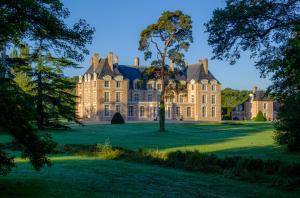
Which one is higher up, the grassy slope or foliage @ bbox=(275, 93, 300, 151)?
foliage @ bbox=(275, 93, 300, 151)

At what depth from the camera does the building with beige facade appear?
86.9 meters

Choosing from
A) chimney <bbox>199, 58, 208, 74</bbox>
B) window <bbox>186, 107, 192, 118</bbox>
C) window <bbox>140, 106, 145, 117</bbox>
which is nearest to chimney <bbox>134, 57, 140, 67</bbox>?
window <bbox>140, 106, 145, 117</bbox>

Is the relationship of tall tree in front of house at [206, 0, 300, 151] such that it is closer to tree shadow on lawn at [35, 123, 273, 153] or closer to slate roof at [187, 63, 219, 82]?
tree shadow on lawn at [35, 123, 273, 153]

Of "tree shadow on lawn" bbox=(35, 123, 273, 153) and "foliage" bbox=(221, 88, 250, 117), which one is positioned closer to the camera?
"tree shadow on lawn" bbox=(35, 123, 273, 153)

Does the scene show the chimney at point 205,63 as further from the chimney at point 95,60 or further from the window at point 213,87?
the chimney at point 95,60

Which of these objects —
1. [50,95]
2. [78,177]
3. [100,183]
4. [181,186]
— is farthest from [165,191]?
[50,95]

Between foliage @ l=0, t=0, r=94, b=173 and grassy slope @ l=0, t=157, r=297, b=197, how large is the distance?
0.68 m

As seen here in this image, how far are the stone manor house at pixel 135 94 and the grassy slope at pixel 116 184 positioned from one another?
47607mm

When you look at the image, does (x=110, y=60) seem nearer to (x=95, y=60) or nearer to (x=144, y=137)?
(x=95, y=60)

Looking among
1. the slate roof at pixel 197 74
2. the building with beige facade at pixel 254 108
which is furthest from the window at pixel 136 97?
the building with beige facade at pixel 254 108

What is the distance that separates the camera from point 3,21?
779 centimetres

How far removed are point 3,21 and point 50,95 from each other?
93.2 ft

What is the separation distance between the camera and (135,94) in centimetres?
6481

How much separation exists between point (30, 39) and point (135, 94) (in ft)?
182
